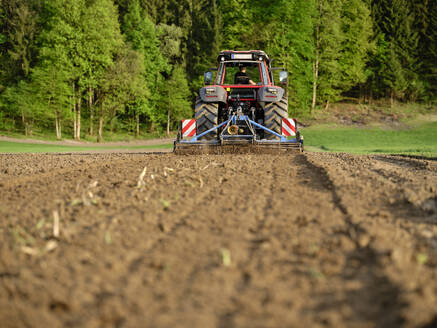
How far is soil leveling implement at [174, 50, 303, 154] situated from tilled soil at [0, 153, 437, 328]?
4893mm

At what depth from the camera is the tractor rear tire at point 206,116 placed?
393 inches

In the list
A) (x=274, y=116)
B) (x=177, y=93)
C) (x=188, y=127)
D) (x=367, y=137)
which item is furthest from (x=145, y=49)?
(x=274, y=116)

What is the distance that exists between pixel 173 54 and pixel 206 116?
33525mm

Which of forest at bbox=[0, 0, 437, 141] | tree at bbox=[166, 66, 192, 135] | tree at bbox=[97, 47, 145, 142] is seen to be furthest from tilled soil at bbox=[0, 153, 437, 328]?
tree at bbox=[166, 66, 192, 135]

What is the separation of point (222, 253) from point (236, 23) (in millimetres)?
30835

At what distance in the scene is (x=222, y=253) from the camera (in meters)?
2.58

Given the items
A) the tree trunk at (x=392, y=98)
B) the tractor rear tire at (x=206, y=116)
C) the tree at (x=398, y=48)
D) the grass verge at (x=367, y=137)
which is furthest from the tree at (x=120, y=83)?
the tree trunk at (x=392, y=98)

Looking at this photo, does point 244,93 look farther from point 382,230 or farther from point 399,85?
point 399,85

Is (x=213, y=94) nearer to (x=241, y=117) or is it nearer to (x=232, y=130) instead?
(x=241, y=117)

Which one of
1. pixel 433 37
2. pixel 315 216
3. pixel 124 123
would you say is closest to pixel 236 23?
pixel 124 123

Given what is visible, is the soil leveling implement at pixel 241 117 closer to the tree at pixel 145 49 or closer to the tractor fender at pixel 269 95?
the tractor fender at pixel 269 95

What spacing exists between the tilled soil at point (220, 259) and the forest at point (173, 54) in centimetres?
2477

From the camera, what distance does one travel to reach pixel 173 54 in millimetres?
41625

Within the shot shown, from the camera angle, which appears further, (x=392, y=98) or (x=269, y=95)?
(x=392, y=98)
